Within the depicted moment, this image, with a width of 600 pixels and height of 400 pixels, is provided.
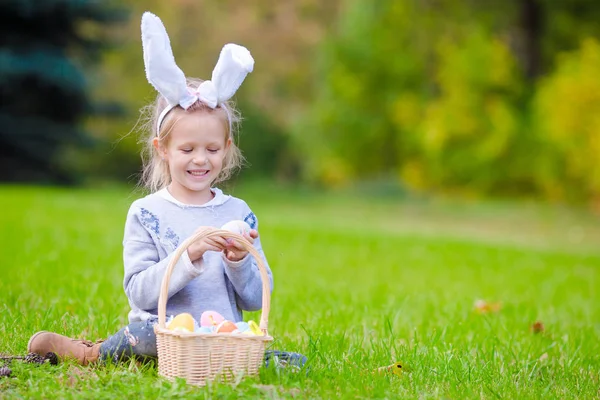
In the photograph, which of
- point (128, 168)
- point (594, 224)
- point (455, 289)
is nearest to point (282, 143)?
point (128, 168)

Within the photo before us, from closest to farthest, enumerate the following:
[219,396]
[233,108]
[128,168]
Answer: [219,396] < [233,108] < [128,168]

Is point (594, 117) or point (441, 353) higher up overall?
point (594, 117)

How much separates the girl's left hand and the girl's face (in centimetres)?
→ 33

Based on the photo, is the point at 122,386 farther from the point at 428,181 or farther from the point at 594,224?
the point at 428,181

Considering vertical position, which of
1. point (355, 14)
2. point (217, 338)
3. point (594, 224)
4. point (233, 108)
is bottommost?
point (594, 224)

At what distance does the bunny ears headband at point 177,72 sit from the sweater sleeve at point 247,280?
2.01ft

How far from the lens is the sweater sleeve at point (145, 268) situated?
114 inches

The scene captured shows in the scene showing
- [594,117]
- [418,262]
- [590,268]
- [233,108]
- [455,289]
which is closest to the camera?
[233,108]

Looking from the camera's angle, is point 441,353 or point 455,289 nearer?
point 441,353

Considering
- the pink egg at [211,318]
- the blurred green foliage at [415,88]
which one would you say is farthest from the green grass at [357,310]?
the blurred green foliage at [415,88]

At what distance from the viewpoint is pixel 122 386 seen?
2684 mm

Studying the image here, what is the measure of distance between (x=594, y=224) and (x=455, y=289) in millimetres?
10692

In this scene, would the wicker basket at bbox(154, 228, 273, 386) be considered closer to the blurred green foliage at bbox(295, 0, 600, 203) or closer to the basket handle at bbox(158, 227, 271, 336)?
the basket handle at bbox(158, 227, 271, 336)

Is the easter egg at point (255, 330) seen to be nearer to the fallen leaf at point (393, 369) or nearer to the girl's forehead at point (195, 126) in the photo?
the fallen leaf at point (393, 369)
